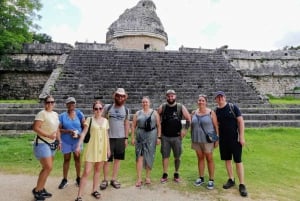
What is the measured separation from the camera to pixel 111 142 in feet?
17.0

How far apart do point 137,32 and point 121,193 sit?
734 inches

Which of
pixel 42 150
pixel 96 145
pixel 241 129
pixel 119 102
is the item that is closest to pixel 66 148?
pixel 42 150

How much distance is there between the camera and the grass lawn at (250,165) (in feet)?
17.2

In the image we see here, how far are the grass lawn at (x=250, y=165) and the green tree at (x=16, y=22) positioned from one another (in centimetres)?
840

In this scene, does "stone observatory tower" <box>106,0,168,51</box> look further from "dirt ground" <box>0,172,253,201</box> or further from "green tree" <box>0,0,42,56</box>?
"dirt ground" <box>0,172,253,201</box>

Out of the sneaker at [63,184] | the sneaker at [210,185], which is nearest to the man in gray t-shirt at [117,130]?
the sneaker at [63,184]

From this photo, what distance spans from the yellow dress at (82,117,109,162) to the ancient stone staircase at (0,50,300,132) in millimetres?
5994

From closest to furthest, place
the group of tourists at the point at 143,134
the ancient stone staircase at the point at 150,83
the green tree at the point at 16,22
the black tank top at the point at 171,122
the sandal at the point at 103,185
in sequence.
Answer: the group of tourists at the point at 143,134 < the sandal at the point at 103,185 < the black tank top at the point at 171,122 < the ancient stone staircase at the point at 150,83 < the green tree at the point at 16,22

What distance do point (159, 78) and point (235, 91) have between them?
3.73 meters

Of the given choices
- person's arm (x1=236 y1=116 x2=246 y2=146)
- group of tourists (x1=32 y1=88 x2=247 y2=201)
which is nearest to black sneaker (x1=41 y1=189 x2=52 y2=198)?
group of tourists (x1=32 y1=88 x2=247 y2=201)

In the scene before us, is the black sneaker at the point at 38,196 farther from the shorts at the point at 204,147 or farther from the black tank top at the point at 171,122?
the shorts at the point at 204,147

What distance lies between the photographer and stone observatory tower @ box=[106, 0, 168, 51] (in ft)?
73.3

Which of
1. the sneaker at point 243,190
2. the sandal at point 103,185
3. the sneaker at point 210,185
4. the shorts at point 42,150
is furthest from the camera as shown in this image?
the sneaker at point 210,185

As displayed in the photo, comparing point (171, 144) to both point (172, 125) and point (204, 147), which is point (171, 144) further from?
point (204, 147)
